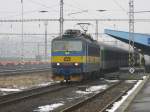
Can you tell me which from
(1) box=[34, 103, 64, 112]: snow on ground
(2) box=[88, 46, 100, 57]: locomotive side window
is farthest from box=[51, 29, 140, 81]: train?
(1) box=[34, 103, 64, 112]: snow on ground

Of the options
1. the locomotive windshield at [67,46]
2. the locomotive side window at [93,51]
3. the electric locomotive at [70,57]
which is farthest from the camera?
the locomotive side window at [93,51]

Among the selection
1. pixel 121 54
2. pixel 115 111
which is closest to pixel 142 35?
pixel 121 54

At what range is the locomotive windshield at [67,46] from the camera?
3075 centimetres

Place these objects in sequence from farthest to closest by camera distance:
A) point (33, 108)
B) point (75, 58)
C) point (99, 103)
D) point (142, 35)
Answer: point (142, 35)
point (75, 58)
point (99, 103)
point (33, 108)

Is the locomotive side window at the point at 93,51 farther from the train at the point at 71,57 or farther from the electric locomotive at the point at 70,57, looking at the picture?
the electric locomotive at the point at 70,57

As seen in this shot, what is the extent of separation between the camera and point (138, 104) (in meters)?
16.8

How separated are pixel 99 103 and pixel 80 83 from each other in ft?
45.3

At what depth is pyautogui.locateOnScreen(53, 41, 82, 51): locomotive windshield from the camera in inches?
1211

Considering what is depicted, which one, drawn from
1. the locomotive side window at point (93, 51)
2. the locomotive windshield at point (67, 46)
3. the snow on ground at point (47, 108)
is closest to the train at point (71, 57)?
the locomotive windshield at point (67, 46)

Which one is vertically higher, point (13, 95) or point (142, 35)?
point (142, 35)

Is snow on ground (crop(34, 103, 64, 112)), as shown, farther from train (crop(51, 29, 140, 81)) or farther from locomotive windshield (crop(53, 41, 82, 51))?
locomotive windshield (crop(53, 41, 82, 51))

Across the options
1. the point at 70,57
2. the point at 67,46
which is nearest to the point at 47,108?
the point at 70,57

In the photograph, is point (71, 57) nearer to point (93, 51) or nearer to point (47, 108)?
point (93, 51)

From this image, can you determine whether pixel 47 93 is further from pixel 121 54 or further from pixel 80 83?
pixel 121 54
